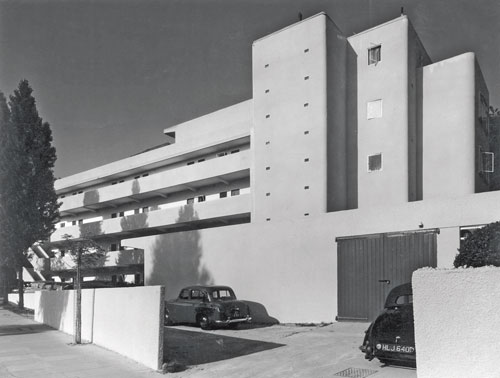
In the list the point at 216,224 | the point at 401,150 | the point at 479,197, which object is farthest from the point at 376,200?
the point at 216,224

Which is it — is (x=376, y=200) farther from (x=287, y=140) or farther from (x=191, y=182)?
(x=191, y=182)

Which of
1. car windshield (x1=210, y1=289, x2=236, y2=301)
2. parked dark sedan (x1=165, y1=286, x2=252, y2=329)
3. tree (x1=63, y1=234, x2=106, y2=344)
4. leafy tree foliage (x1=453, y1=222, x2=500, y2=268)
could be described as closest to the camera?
leafy tree foliage (x1=453, y1=222, x2=500, y2=268)

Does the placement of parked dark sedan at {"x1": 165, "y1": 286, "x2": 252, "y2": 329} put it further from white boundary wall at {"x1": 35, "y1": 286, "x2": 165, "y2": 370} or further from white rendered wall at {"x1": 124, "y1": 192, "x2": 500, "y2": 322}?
white boundary wall at {"x1": 35, "y1": 286, "x2": 165, "y2": 370}

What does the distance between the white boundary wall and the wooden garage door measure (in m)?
7.36

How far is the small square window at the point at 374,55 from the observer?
23834 millimetres

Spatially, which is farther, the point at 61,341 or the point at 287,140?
the point at 287,140

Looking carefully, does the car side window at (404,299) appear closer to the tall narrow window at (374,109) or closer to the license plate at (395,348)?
the license plate at (395,348)

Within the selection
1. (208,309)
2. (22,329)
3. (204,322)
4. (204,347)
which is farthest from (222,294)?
(22,329)

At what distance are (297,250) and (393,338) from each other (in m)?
9.21

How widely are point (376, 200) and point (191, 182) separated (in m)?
15.0

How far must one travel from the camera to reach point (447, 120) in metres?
22.7

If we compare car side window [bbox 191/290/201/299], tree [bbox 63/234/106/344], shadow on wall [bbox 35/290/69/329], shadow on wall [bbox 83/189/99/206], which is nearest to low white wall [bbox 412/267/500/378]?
tree [bbox 63/234/106/344]

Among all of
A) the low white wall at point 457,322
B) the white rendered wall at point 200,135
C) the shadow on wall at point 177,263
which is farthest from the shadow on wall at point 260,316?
the white rendered wall at point 200,135

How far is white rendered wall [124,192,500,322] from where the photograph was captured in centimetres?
1432
